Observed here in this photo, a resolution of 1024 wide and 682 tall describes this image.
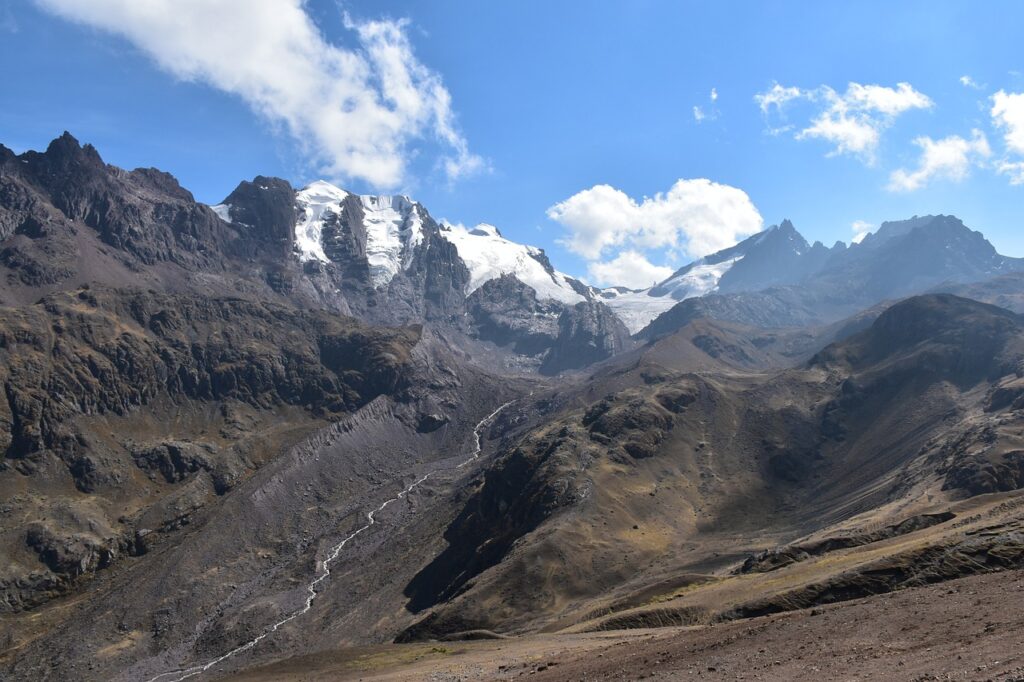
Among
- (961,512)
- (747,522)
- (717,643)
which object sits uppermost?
(717,643)

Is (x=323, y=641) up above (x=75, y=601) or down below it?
below

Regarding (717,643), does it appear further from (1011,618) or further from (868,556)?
(868,556)

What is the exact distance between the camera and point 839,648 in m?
45.8

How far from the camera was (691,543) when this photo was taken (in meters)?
183

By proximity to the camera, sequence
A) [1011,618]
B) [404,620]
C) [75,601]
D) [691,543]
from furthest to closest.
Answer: [75,601]
[691,543]
[404,620]
[1011,618]

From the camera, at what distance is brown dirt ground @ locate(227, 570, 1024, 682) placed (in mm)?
38688

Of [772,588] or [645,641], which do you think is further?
[772,588]

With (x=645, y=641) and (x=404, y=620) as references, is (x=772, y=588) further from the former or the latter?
(x=404, y=620)

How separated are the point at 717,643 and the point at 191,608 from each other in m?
180

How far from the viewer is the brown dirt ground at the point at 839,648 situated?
38688 mm

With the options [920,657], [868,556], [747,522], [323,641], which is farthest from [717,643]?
[747,522]

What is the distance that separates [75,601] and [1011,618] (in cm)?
22317

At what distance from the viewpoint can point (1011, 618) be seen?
141 ft


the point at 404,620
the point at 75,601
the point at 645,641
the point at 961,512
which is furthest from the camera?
the point at 75,601
